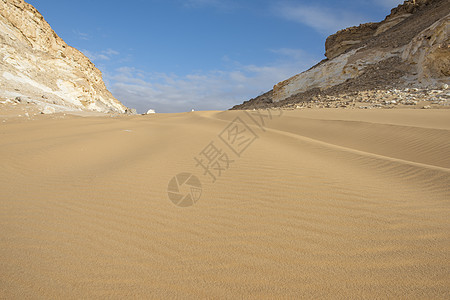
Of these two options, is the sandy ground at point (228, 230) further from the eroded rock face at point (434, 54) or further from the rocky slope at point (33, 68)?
the eroded rock face at point (434, 54)

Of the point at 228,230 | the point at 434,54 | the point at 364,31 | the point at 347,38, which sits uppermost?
the point at 364,31

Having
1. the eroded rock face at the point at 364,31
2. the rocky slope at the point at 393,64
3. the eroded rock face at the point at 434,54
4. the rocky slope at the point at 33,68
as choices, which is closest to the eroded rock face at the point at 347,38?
the eroded rock face at the point at 364,31

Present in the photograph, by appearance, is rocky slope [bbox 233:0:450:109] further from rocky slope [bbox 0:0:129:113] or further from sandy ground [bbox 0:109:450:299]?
rocky slope [bbox 0:0:129:113]

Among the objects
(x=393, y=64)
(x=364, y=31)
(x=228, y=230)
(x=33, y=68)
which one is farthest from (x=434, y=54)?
(x=33, y=68)

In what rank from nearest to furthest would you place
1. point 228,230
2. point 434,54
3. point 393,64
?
point 228,230 < point 434,54 < point 393,64

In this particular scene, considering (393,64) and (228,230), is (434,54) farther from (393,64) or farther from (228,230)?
(228,230)

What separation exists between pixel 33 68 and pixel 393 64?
27.2 metres

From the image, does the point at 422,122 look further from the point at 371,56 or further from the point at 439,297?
the point at 371,56

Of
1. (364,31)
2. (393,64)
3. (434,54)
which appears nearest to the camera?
(434,54)

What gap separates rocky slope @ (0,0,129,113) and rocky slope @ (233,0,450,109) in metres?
18.3

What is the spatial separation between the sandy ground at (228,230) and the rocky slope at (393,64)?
568 inches

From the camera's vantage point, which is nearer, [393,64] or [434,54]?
[434,54]

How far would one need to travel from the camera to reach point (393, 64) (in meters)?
17.4

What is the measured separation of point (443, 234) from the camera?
1757 mm
